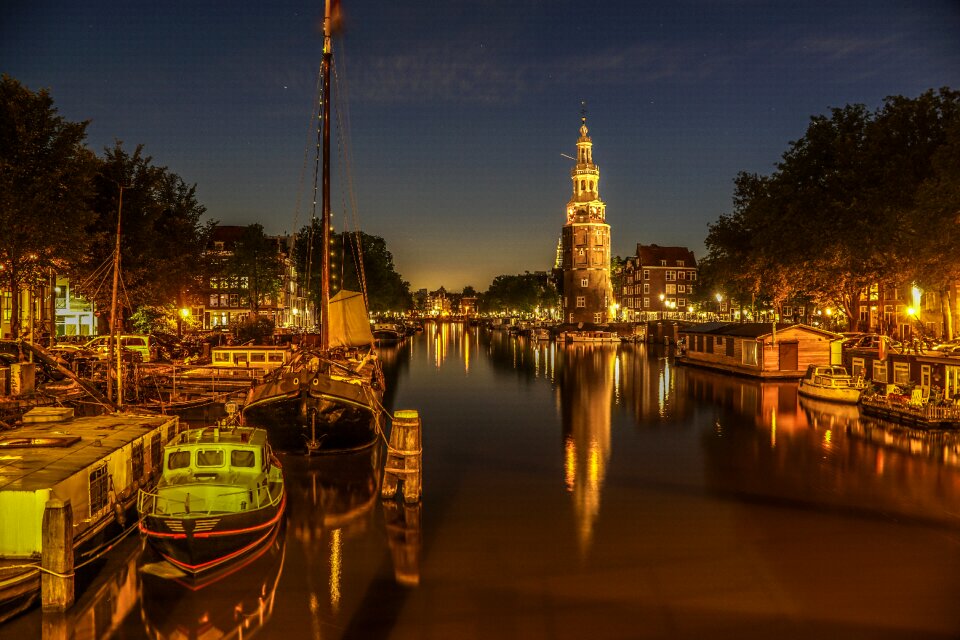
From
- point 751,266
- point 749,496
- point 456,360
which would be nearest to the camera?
point 749,496

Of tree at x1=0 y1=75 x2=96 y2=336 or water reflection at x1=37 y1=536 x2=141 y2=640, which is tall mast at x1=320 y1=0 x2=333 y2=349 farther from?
tree at x1=0 y1=75 x2=96 y2=336

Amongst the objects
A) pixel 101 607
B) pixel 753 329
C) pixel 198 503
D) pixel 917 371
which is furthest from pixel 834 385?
pixel 101 607

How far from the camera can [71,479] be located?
14.0 meters

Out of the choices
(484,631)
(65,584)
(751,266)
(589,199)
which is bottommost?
(484,631)

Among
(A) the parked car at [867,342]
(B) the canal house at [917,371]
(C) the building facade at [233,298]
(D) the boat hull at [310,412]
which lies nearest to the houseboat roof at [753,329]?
(A) the parked car at [867,342]

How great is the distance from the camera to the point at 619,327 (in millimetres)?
126500

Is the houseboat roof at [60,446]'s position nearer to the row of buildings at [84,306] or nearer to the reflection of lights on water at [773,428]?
the row of buildings at [84,306]

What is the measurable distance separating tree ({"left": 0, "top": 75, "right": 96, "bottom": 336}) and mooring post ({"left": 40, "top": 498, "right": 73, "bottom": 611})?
94.7ft

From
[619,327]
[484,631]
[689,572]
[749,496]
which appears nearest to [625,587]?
[689,572]

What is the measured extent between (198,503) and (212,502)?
0.30 m

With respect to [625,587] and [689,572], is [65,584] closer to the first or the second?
[625,587]

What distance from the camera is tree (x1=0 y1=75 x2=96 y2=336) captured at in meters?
35.1

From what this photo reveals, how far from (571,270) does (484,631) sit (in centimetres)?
12554

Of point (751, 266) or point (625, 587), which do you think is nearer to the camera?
point (625, 587)
